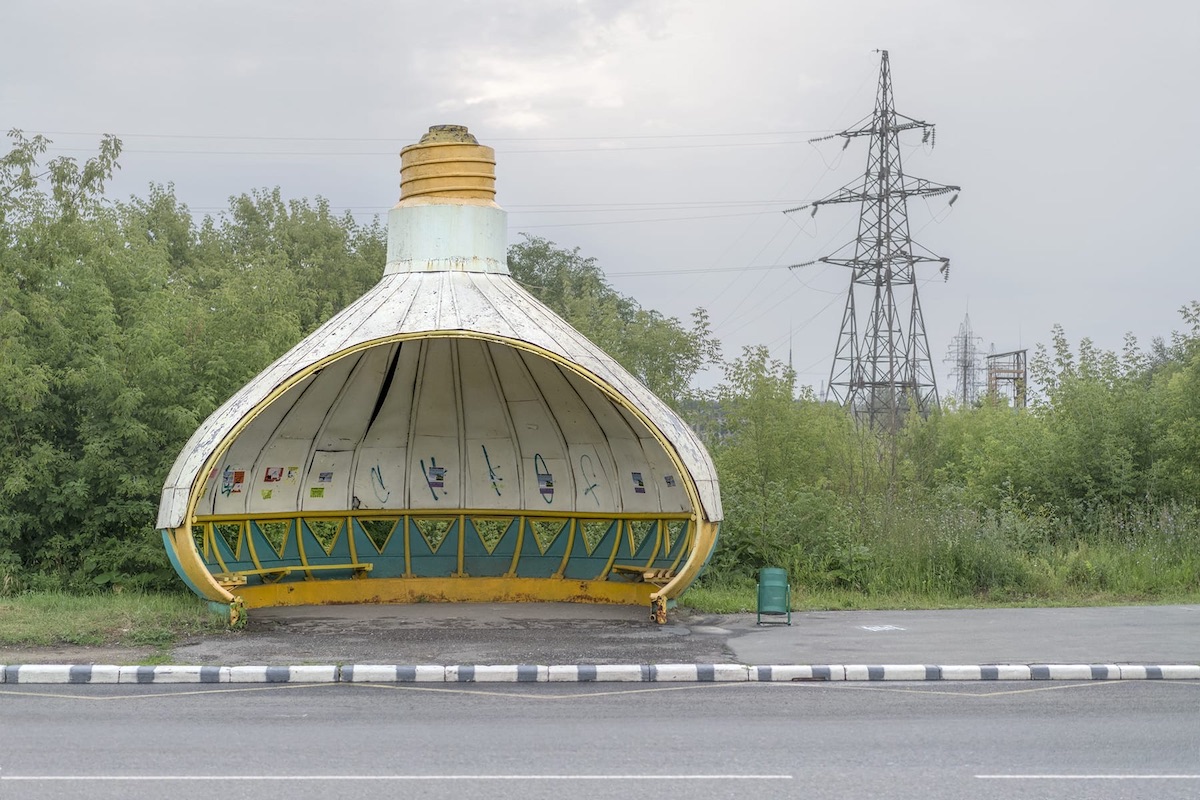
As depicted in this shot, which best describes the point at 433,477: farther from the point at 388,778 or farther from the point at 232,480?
the point at 388,778

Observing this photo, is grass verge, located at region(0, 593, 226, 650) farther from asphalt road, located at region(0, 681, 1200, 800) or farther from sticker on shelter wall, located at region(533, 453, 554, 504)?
sticker on shelter wall, located at region(533, 453, 554, 504)

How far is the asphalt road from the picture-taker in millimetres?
6945

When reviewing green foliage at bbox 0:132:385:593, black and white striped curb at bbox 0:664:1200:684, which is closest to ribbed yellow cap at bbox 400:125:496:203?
green foliage at bbox 0:132:385:593

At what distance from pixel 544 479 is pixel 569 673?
21.2ft

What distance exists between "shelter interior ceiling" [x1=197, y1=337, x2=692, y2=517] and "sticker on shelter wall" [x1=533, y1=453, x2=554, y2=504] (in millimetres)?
13

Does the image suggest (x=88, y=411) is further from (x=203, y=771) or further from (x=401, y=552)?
(x=203, y=771)

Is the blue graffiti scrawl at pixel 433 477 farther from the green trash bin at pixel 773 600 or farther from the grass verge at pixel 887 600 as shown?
the green trash bin at pixel 773 600

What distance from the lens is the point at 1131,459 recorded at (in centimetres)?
2159

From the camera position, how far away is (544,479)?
17266 millimetres

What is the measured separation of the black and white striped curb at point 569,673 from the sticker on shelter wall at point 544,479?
6.13 metres

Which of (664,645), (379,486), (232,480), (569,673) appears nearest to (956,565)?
(664,645)

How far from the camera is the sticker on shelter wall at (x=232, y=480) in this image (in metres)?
15.6

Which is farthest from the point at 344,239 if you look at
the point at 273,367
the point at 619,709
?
the point at 619,709

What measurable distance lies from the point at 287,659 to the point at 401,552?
542cm
